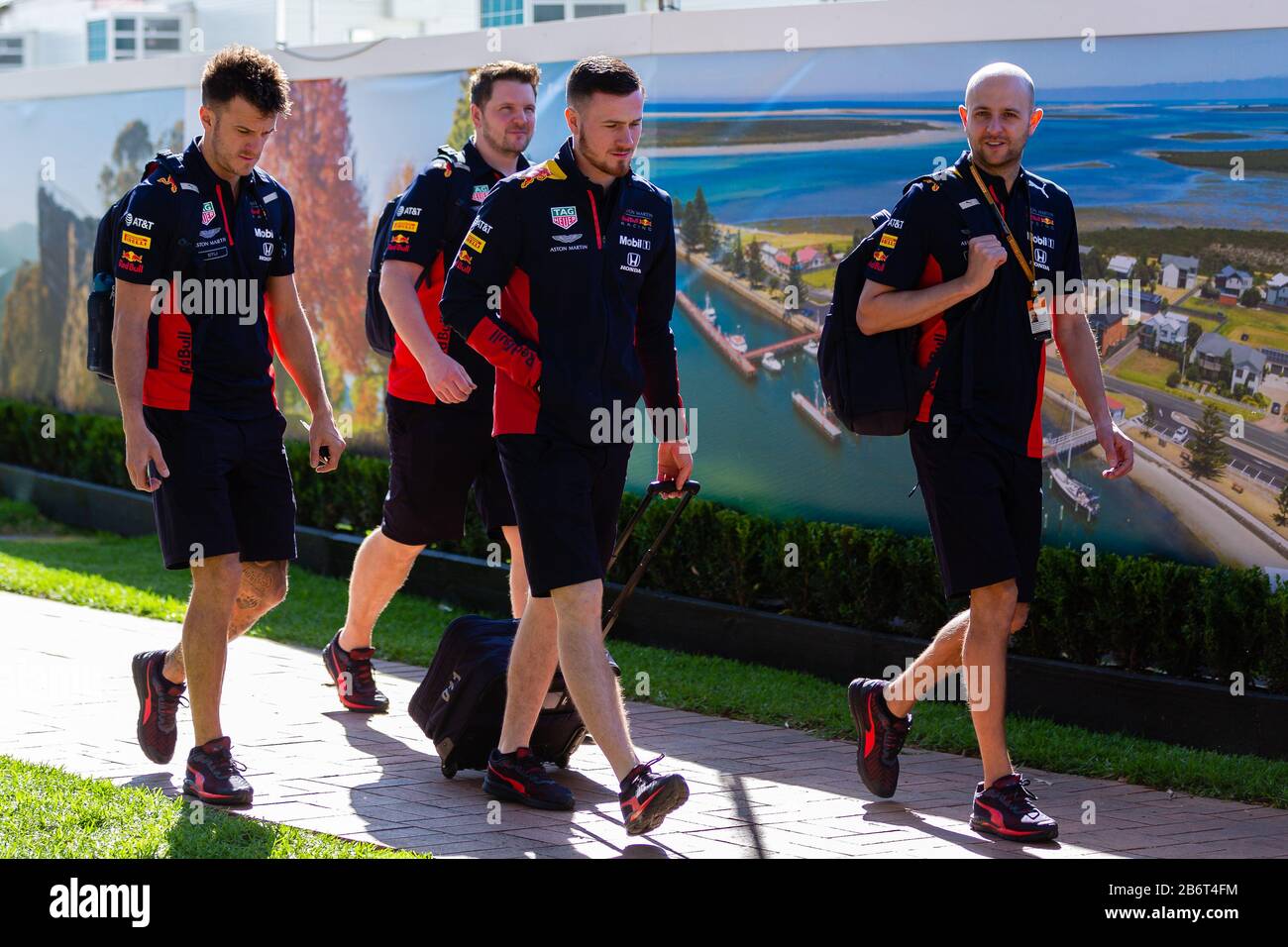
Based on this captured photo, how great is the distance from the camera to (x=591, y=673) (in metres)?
5.16

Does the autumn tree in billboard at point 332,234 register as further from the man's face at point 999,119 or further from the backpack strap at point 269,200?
the man's face at point 999,119

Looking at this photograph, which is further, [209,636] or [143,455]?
[209,636]

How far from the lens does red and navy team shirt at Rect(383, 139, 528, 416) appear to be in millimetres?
6480

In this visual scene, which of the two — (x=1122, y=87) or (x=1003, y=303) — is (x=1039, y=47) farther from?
(x=1003, y=303)

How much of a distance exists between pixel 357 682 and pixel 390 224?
1.86 meters

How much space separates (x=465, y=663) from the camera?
6051mm

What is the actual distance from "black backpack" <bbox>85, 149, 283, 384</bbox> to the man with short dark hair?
896 mm

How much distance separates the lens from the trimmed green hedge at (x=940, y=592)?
22.1ft

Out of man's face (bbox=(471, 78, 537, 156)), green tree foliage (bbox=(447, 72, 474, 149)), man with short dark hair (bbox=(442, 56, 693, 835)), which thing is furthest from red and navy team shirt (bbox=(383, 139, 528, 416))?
green tree foliage (bbox=(447, 72, 474, 149))

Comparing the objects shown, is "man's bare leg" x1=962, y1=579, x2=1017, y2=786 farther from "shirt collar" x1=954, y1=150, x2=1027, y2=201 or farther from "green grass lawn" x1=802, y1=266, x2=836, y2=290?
"green grass lawn" x1=802, y1=266, x2=836, y2=290

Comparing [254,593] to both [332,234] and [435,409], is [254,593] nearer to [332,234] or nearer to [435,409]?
[435,409]

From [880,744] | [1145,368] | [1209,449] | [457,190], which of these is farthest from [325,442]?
[1209,449]

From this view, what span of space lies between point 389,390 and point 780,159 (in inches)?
104
